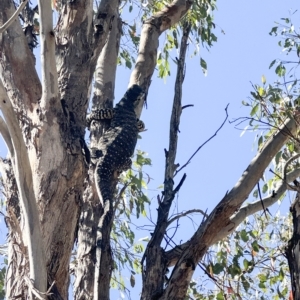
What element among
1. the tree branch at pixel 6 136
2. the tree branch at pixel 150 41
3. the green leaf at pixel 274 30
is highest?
the green leaf at pixel 274 30

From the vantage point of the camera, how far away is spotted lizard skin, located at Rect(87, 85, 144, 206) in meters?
5.00

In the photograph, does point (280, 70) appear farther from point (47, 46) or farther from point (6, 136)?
point (6, 136)

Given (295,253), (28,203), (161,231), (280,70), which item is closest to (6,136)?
(28,203)

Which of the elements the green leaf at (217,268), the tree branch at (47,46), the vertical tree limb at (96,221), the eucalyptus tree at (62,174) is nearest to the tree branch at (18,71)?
the eucalyptus tree at (62,174)

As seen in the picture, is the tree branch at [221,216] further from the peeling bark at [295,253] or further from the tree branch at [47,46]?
the tree branch at [47,46]

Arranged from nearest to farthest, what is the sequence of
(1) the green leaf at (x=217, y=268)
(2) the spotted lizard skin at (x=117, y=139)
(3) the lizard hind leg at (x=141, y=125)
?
(1) the green leaf at (x=217, y=268) < (2) the spotted lizard skin at (x=117, y=139) < (3) the lizard hind leg at (x=141, y=125)

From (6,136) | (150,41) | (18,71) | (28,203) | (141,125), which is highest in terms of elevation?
(141,125)

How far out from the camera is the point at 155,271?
356cm

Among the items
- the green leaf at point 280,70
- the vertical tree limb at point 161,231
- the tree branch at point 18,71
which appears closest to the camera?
the vertical tree limb at point 161,231

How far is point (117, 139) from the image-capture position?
5.92 metres

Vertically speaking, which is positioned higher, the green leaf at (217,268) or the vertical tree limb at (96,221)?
the vertical tree limb at (96,221)

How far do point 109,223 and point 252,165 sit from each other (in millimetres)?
1070

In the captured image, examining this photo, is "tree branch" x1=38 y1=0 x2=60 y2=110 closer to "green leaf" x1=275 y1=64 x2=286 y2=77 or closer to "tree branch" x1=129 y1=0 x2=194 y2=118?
"tree branch" x1=129 y1=0 x2=194 y2=118

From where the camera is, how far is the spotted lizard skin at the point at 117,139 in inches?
197
